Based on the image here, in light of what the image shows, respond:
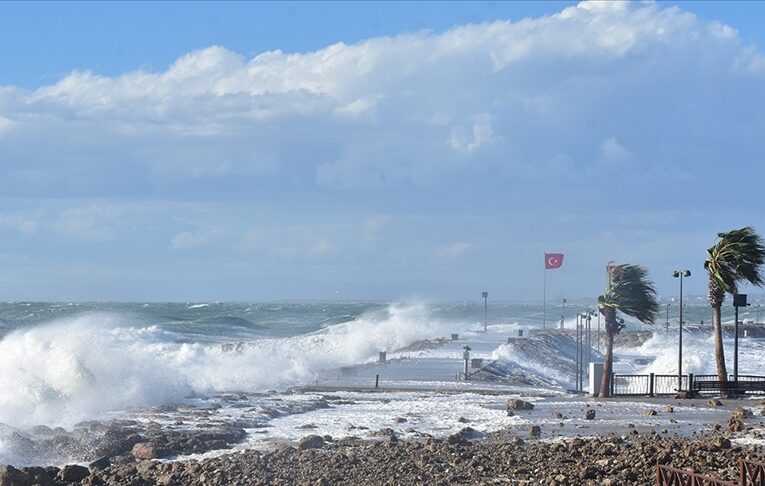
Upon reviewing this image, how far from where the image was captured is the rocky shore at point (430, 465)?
21.0 metres

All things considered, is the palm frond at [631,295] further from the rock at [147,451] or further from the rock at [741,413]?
the rock at [147,451]

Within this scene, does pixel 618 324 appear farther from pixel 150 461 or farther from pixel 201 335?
pixel 201 335

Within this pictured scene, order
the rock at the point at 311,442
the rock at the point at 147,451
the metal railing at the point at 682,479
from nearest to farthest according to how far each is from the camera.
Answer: the metal railing at the point at 682,479 → the rock at the point at 147,451 → the rock at the point at 311,442

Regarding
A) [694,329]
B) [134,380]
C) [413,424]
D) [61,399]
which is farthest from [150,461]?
[694,329]

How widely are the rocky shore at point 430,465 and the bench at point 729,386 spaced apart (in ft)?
43.1

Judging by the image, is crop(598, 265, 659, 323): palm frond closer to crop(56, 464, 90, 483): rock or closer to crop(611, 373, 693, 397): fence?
crop(611, 373, 693, 397): fence

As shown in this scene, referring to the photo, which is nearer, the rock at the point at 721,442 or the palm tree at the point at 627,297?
the rock at the point at 721,442

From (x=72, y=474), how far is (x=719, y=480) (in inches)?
483

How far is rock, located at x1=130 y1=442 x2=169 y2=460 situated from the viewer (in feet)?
79.9

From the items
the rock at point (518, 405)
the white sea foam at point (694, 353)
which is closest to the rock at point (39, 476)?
the rock at point (518, 405)

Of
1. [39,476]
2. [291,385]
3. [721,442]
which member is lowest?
[39,476]

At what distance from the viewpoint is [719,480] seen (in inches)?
621

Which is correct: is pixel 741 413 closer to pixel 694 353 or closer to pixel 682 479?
pixel 682 479

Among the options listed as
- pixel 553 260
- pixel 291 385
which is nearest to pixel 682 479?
pixel 291 385
